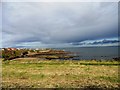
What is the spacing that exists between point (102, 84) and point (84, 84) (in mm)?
1732

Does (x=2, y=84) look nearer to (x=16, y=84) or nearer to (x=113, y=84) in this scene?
(x=16, y=84)

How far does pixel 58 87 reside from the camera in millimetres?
18188

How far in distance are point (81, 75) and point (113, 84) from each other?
4930mm

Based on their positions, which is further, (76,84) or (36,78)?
(36,78)

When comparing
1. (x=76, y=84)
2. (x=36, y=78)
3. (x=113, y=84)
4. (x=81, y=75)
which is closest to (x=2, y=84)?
(x=36, y=78)

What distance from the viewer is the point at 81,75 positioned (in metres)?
23.2

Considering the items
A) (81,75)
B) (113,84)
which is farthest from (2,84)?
(113,84)

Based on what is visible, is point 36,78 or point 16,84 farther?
point 36,78

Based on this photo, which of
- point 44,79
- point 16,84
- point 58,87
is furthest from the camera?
point 44,79

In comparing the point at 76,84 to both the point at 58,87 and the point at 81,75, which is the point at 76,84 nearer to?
the point at 58,87

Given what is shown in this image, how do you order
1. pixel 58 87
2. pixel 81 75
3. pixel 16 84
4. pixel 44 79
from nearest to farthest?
pixel 58 87
pixel 16 84
pixel 44 79
pixel 81 75

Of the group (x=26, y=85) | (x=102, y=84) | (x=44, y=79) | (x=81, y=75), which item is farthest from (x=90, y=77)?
(x=26, y=85)

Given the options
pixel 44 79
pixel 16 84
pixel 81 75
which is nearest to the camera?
pixel 16 84

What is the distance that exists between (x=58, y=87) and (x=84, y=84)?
104 inches
